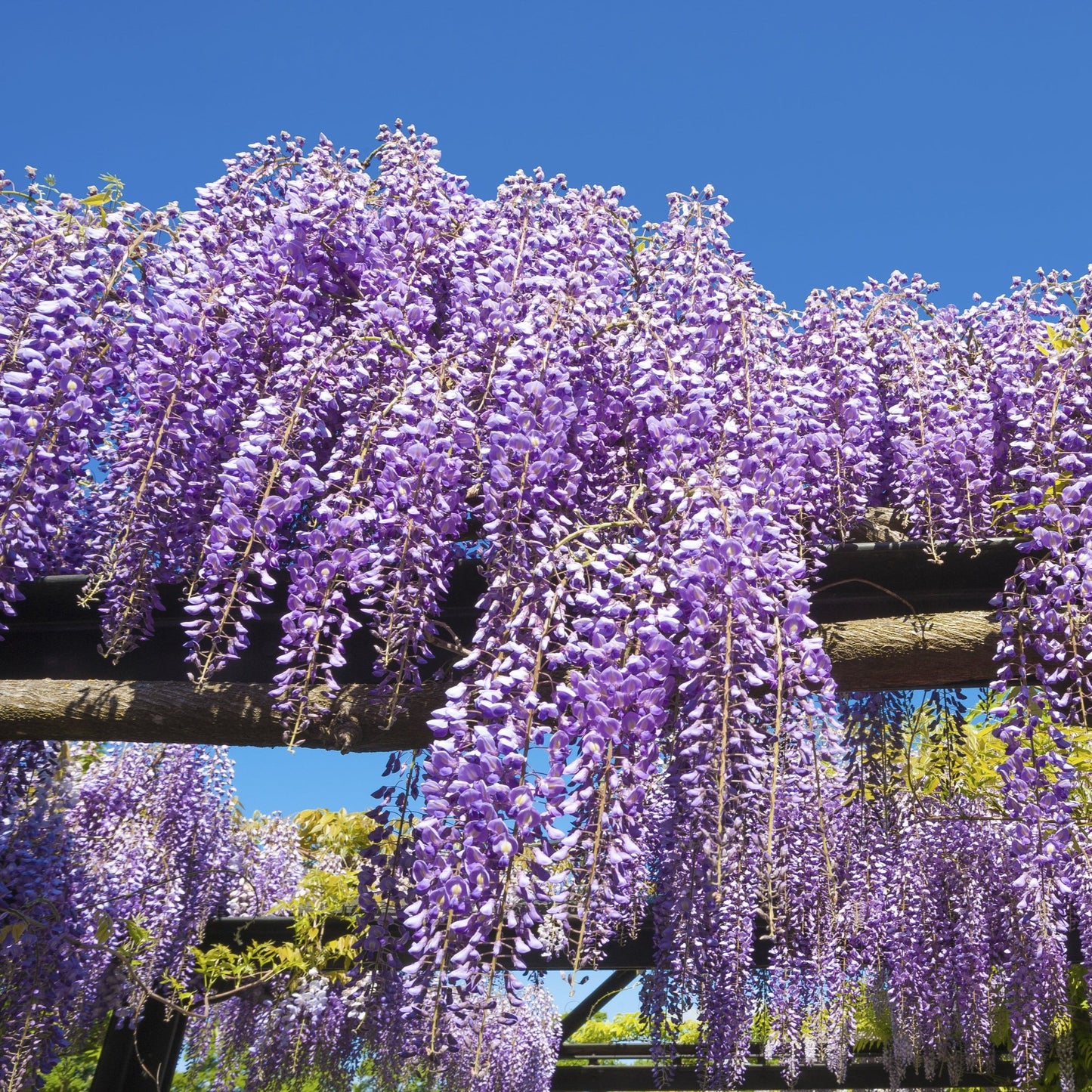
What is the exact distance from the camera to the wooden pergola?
318cm

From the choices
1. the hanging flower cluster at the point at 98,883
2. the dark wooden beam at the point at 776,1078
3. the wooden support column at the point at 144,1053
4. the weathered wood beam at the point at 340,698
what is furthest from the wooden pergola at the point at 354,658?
the dark wooden beam at the point at 776,1078

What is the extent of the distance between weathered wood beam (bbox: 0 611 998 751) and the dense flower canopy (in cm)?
14

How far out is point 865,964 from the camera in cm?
528

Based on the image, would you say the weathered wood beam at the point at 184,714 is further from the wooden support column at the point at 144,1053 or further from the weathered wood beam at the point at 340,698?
the wooden support column at the point at 144,1053

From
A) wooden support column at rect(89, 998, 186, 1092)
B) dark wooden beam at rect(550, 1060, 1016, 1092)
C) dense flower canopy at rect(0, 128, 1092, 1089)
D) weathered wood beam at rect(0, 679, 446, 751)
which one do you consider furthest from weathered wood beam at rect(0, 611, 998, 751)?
dark wooden beam at rect(550, 1060, 1016, 1092)

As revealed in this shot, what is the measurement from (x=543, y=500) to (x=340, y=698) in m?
0.96

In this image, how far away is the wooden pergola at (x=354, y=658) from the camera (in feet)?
10.4

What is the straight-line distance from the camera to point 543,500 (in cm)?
282

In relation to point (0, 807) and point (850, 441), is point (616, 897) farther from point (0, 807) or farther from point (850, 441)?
point (0, 807)

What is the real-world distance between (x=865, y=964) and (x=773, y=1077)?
13.9 ft

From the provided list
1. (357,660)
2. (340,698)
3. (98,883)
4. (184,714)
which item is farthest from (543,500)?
(98,883)

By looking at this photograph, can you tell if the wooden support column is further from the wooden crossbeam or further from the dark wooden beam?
the wooden crossbeam

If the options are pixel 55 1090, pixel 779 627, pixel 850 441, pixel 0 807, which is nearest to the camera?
pixel 779 627

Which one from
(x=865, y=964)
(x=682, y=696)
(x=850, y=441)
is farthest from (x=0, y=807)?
(x=865, y=964)
